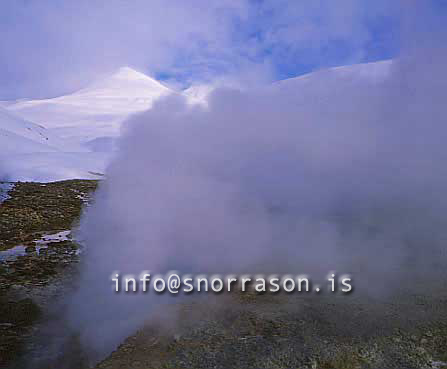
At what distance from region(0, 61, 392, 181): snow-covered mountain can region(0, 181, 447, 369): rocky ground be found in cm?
420

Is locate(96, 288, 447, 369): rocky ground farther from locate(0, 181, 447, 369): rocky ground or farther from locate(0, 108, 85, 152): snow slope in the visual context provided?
locate(0, 108, 85, 152): snow slope

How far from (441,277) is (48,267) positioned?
19.6 feet

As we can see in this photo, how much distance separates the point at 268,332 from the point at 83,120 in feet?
224

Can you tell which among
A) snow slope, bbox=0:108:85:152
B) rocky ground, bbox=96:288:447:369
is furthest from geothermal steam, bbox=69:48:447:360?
snow slope, bbox=0:108:85:152

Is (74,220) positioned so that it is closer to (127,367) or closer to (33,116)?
(127,367)

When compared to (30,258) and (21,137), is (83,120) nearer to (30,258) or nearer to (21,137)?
(21,137)

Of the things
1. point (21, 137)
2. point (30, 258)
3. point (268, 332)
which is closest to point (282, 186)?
point (268, 332)

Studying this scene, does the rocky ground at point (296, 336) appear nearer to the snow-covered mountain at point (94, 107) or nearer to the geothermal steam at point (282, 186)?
the geothermal steam at point (282, 186)

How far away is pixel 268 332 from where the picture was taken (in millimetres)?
3729

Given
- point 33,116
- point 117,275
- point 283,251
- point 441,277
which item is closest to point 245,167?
point 283,251

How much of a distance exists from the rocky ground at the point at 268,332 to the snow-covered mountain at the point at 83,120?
4.20 m

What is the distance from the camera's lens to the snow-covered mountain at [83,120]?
332 inches

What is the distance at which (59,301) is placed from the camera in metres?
5.19

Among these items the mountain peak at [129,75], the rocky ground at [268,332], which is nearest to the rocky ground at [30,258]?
the rocky ground at [268,332]
